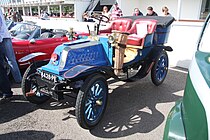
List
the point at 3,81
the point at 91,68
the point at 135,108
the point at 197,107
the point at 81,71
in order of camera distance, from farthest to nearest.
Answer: the point at 3,81 → the point at 135,108 → the point at 91,68 → the point at 81,71 → the point at 197,107

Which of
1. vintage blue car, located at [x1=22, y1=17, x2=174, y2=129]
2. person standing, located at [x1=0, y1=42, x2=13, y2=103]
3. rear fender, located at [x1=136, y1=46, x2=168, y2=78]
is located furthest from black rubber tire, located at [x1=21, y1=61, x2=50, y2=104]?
rear fender, located at [x1=136, y1=46, x2=168, y2=78]

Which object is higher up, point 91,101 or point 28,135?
point 91,101

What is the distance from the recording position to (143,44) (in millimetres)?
4191

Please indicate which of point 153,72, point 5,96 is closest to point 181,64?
point 153,72

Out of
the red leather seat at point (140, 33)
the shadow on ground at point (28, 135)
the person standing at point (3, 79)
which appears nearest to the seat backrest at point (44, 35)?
the person standing at point (3, 79)

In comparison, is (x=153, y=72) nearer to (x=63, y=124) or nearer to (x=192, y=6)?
(x=63, y=124)

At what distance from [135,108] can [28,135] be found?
1.85m

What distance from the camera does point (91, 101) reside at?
3.01 meters

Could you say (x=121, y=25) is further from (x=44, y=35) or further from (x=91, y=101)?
(x=91, y=101)

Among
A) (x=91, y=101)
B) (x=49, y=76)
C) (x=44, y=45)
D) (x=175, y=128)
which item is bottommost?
(x=91, y=101)

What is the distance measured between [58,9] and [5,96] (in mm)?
26318

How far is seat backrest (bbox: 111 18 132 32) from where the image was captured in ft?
16.7

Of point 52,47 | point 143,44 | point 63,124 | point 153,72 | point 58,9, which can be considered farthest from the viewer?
point 58,9

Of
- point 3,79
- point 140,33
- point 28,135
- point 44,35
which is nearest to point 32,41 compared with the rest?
point 44,35
